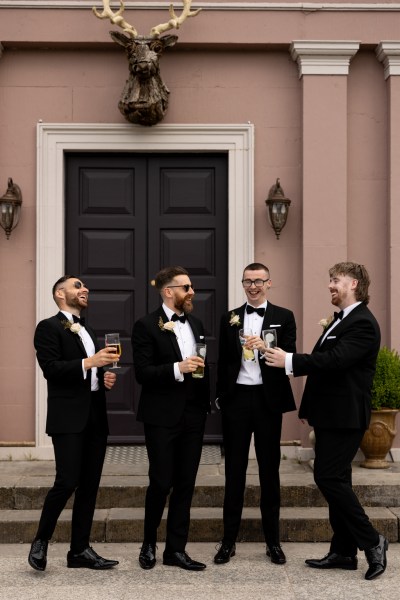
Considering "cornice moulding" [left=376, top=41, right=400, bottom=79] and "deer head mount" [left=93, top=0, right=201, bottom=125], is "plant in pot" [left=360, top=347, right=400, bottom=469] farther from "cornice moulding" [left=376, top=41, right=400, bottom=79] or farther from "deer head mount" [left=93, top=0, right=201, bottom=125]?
"deer head mount" [left=93, top=0, right=201, bottom=125]

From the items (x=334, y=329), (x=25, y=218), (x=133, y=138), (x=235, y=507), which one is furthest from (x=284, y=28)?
(x=235, y=507)

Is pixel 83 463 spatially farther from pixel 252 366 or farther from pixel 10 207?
pixel 10 207

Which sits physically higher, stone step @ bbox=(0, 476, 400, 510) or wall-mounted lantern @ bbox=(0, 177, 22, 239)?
wall-mounted lantern @ bbox=(0, 177, 22, 239)

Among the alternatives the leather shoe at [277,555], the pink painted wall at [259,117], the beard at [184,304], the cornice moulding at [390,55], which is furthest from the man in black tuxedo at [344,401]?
the cornice moulding at [390,55]

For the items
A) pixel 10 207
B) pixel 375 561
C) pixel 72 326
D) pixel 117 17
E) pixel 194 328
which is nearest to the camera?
pixel 375 561

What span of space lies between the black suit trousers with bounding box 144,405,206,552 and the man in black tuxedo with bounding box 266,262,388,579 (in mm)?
721

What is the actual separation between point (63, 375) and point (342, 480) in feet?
6.32

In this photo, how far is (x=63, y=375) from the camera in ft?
17.5

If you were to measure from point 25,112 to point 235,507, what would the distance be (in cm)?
439

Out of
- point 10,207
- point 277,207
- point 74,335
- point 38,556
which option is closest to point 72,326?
point 74,335

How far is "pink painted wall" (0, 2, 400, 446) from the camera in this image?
781 cm

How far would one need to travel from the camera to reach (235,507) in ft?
18.6

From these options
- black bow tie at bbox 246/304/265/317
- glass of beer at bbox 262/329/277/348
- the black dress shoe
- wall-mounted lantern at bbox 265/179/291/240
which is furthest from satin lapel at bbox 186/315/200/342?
wall-mounted lantern at bbox 265/179/291/240

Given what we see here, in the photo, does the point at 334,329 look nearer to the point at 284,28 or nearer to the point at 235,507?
the point at 235,507
